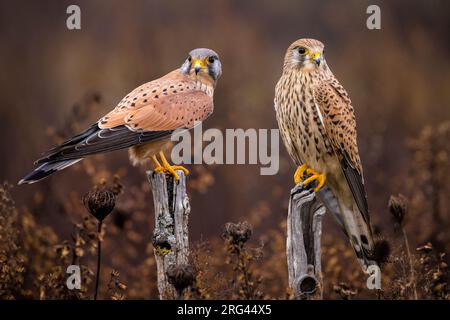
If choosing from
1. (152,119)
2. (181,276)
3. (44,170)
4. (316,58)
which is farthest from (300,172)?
(44,170)

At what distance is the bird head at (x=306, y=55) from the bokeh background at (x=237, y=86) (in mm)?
1387

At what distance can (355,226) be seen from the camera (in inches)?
165

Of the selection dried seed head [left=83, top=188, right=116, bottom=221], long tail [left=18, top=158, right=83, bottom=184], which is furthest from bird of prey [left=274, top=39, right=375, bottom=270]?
long tail [left=18, top=158, right=83, bottom=184]

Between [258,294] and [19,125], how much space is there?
352 cm

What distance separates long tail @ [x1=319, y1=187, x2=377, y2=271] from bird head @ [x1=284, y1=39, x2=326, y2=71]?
0.76 metres

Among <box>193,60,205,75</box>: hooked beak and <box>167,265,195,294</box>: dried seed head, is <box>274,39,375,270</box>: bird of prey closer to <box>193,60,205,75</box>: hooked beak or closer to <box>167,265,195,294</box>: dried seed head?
<box>193,60,205,75</box>: hooked beak

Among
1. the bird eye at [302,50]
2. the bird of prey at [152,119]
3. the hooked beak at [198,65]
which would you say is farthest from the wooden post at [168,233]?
the bird eye at [302,50]

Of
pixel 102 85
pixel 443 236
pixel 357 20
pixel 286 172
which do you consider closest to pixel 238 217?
pixel 286 172

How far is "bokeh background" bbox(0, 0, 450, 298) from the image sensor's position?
224 inches

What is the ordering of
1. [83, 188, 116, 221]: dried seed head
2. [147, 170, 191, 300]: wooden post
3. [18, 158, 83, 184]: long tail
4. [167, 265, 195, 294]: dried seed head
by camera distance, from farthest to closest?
[147, 170, 191, 300]: wooden post < [18, 158, 83, 184]: long tail < [83, 188, 116, 221]: dried seed head < [167, 265, 195, 294]: dried seed head

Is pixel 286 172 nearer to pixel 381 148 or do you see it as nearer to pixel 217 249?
pixel 381 148

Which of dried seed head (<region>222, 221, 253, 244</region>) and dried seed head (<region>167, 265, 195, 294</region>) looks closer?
dried seed head (<region>167, 265, 195, 294</region>)

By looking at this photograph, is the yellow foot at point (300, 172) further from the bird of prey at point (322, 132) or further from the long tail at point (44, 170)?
A: the long tail at point (44, 170)

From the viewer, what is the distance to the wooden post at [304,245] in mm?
3713
